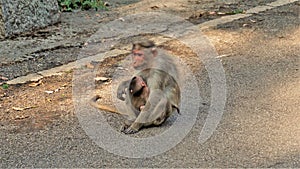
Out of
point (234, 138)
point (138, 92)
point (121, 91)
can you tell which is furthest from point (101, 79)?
point (234, 138)

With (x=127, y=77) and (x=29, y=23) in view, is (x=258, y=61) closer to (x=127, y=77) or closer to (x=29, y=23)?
(x=127, y=77)

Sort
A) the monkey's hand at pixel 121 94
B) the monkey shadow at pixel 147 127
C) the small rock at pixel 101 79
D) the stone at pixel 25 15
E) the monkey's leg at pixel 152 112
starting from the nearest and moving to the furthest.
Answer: the monkey's leg at pixel 152 112
the monkey shadow at pixel 147 127
the monkey's hand at pixel 121 94
the small rock at pixel 101 79
the stone at pixel 25 15

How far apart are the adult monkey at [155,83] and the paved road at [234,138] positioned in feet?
0.82

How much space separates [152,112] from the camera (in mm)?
3781

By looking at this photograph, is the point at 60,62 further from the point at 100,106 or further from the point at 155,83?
the point at 155,83

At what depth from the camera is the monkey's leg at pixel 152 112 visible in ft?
Result: 12.2

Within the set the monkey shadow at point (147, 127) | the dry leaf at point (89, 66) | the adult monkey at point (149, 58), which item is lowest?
the dry leaf at point (89, 66)

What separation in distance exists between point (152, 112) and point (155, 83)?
0.19 meters

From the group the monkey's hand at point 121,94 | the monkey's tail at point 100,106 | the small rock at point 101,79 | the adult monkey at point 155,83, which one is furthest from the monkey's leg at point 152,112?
the small rock at point 101,79

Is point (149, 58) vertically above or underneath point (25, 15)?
above

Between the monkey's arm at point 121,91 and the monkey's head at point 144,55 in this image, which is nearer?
the monkey's head at point 144,55

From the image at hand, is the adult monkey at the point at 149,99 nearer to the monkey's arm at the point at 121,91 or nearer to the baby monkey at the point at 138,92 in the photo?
the baby monkey at the point at 138,92

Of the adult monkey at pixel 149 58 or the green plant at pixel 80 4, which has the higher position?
the adult monkey at pixel 149 58

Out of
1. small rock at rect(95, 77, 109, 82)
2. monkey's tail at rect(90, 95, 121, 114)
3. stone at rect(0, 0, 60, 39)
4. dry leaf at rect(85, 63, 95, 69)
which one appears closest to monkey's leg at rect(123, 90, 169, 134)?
monkey's tail at rect(90, 95, 121, 114)
